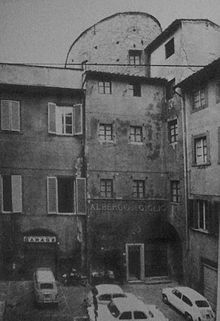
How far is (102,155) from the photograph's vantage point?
5.54m

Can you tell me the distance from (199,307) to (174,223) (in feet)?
3.94

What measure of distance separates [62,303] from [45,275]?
44 centimetres

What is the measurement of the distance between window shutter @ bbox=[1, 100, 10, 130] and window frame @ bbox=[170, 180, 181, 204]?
2536 millimetres

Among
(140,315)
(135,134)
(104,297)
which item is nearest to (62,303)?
(104,297)

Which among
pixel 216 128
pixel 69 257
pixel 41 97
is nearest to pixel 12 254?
pixel 69 257

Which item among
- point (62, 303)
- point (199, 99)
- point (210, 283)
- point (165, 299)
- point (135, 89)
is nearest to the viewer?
point (62, 303)

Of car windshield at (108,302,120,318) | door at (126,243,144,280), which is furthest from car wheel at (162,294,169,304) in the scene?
car windshield at (108,302,120,318)

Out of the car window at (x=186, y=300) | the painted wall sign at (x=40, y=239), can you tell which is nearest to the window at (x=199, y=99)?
the car window at (x=186, y=300)

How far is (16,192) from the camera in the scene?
5.12 m

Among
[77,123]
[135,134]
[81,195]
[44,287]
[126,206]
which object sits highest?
[77,123]

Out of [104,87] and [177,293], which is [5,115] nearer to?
[104,87]

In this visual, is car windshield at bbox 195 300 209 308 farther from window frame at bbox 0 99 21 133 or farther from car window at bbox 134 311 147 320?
window frame at bbox 0 99 21 133

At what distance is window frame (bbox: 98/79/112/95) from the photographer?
18.8 feet

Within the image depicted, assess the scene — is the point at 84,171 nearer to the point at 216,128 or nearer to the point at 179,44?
the point at 216,128
